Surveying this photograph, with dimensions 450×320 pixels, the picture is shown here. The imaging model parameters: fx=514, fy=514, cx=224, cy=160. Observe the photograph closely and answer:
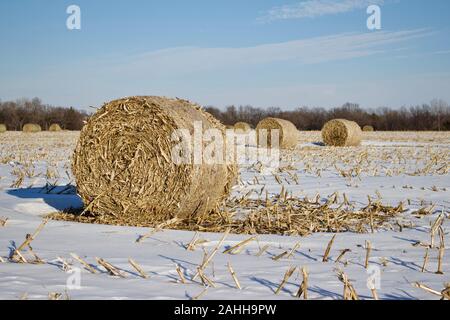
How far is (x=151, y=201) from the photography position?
655 centimetres

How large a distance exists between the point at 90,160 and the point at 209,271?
3.43m

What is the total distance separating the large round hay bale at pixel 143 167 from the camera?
21.3ft

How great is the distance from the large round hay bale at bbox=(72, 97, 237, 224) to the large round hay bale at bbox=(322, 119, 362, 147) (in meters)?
16.6

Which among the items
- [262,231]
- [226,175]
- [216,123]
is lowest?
[262,231]

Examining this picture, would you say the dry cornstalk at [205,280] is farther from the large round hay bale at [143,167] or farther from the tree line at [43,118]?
the tree line at [43,118]

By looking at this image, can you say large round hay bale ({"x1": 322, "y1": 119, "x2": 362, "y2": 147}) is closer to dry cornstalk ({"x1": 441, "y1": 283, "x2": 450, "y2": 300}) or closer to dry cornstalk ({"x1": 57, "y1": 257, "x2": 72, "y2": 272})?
dry cornstalk ({"x1": 441, "y1": 283, "x2": 450, "y2": 300})

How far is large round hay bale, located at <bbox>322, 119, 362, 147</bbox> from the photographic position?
2277 cm

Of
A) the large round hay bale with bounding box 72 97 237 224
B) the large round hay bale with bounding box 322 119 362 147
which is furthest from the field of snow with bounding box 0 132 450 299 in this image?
the large round hay bale with bounding box 322 119 362 147

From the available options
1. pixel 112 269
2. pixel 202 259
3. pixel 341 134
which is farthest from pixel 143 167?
pixel 341 134

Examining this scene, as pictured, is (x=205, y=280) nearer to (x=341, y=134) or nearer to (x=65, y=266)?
(x=65, y=266)

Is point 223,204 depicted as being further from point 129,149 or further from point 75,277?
point 75,277

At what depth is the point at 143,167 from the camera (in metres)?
6.66
